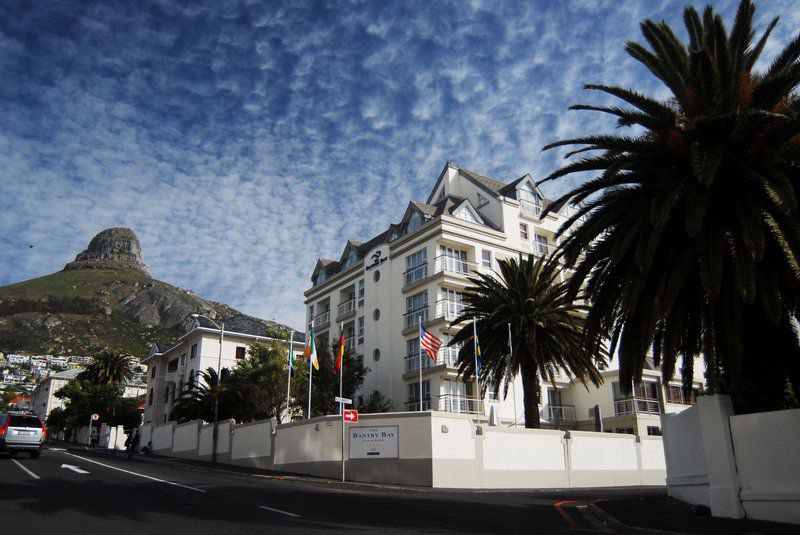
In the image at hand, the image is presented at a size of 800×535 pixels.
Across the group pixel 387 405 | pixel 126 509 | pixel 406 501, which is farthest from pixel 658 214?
pixel 387 405

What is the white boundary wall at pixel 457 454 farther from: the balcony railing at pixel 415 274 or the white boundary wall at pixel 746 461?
the balcony railing at pixel 415 274

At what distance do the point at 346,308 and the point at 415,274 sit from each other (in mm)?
10318

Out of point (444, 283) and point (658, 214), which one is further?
point (444, 283)

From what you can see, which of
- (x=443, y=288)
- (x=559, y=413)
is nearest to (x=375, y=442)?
(x=443, y=288)

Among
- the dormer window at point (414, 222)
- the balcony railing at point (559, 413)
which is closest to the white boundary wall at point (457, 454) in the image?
the balcony railing at point (559, 413)

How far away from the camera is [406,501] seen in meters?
16.8

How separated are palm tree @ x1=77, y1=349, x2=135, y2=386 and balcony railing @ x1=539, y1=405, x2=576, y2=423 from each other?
68058 millimetres

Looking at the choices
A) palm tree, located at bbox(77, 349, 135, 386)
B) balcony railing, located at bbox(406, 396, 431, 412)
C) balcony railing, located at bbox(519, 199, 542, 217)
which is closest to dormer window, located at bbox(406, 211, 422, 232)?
balcony railing, located at bbox(519, 199, 542, 217)

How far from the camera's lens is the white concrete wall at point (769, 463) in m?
11.5

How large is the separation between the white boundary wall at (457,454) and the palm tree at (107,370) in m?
59.7

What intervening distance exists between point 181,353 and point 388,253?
100 ft

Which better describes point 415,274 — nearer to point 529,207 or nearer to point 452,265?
point 452,265

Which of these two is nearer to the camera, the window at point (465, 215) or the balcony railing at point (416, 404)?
the balcony railing at point (416, 404)

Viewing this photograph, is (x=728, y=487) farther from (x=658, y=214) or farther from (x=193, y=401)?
(x=193, y=401)
